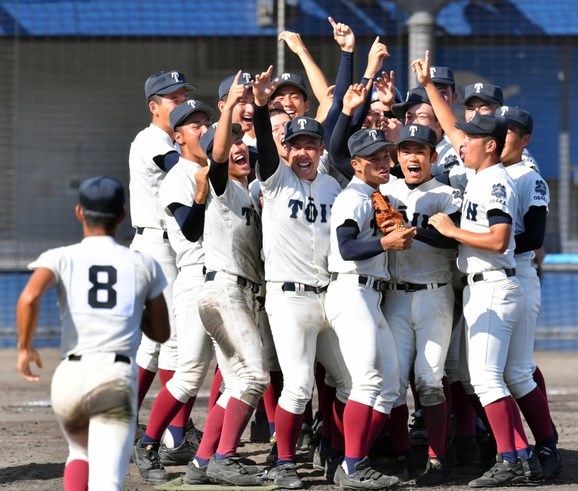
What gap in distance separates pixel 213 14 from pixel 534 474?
6.82 m

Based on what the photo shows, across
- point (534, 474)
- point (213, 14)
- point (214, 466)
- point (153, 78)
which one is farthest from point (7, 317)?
point (534, 474)

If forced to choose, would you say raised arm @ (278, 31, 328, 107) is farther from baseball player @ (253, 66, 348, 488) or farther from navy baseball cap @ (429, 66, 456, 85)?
A: baseball player @ (253, 66, 348, 488)

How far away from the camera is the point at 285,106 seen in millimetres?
6902

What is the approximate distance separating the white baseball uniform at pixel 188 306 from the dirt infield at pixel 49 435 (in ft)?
1.69

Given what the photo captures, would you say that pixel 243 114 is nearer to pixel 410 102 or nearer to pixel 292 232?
pixel 410 102

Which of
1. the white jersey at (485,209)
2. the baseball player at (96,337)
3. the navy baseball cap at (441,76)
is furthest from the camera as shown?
the navy baseball cap at (441,76)

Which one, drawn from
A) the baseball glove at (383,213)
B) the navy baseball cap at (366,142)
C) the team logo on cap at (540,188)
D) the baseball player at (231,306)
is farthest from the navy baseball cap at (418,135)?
the baseball player at (231,306)

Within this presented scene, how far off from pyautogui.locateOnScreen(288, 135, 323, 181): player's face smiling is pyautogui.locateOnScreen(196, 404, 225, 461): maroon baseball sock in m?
1.27

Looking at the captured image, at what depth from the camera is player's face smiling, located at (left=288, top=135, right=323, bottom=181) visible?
236 inches

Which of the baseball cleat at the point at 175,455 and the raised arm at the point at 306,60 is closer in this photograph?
the baseball cleat at the point at 175,455

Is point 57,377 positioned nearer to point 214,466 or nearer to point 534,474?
point 214,466

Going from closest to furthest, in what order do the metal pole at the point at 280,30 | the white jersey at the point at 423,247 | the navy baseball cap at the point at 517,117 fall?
the white jersey at the point at 423,247 < the navy baseball cap at the point at 517,117 < the metal pole at the point at 280,30

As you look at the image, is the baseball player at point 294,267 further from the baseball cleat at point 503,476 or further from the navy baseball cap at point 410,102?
the navy baseball cap at point 410,102

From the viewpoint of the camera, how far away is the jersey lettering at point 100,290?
4.55m
